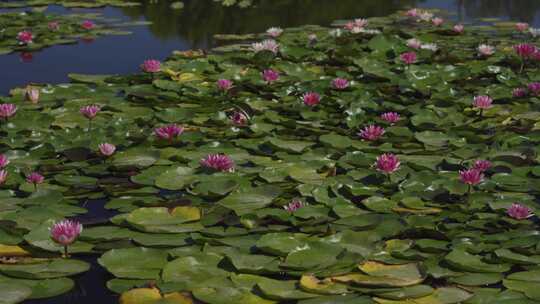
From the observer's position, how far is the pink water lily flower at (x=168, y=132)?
399 centimetres

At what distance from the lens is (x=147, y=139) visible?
4.07 meters

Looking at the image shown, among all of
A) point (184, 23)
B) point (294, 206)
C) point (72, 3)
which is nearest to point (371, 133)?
point (294, 206)

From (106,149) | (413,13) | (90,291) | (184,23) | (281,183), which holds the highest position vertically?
(413,13)

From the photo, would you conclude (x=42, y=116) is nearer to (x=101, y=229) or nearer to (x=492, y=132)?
(x=101, y=229)

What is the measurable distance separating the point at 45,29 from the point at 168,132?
12.7 feet

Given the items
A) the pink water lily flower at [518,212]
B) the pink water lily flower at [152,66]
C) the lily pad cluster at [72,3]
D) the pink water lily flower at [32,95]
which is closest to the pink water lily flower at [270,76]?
the pink water lily flower at [152,66]

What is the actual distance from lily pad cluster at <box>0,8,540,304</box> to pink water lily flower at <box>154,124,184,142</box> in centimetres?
1

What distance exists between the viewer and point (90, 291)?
105 inches

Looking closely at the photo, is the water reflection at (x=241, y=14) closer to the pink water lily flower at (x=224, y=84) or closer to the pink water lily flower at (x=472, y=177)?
the pink water lily flower at (x=224, y=84)

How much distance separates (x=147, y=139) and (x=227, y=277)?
1597 mm

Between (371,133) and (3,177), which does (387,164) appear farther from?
(3,177)

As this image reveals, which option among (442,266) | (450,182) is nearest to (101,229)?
(442,266)

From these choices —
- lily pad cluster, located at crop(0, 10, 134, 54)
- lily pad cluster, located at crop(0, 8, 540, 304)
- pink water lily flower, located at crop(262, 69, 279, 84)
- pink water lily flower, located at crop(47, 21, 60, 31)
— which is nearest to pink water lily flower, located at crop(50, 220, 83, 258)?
lily pad cluster, located at crop(0, 8, 540, 304)

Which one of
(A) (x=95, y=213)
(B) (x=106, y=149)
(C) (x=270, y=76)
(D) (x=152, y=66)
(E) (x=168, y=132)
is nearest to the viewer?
(A) (x=95, y=213)
